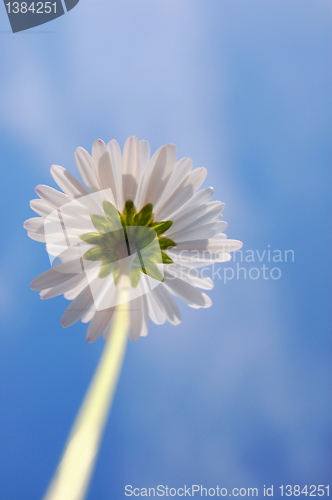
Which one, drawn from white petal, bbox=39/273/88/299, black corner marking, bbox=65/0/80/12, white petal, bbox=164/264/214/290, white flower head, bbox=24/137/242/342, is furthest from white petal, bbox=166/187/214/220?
black corner marking, bbox=65/0/80/12

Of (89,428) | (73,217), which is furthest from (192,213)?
(89,428)

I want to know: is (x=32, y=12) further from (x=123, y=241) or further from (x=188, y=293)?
(x=188, y=293)

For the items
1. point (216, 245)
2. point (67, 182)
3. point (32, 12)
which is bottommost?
point (216, 245)

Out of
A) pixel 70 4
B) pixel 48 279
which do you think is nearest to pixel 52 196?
pixel 48 279

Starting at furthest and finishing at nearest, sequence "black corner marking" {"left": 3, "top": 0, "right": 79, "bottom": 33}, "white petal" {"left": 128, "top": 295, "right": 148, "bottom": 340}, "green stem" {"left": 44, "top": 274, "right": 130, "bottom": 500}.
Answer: "black corner marking" {"left": 3, "top": 0, "right": 79, "bottom": 33}, "white petal" {"left": 128, "top": 295, "right": 148, "bottom": 340}, "green stem" {"left": 44, "top": 274, "right": 130, "bottom": 500}

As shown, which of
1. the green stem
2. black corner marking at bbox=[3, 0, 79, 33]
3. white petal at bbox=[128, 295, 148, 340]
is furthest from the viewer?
black corner marking at bbox=[3, 0, 79, 33]

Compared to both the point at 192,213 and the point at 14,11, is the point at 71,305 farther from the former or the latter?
the point at 14,11

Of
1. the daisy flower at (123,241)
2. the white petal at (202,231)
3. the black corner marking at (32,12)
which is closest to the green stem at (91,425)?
the daisy flower at (123,241)

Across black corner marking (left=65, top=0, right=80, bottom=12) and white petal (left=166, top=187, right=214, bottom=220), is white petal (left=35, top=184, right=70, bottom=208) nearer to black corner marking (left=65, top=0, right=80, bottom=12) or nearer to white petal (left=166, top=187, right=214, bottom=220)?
white petal (left=166, top=187, right=214, bottom=220)
